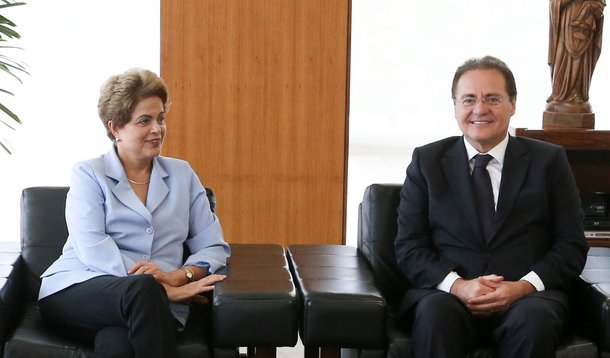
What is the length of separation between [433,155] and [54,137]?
3.11 m

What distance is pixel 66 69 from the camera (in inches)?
231

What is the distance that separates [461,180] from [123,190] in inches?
45.8

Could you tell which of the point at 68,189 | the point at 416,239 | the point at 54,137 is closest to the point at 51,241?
the point at 68,189

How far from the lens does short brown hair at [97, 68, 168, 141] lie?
3486 mm

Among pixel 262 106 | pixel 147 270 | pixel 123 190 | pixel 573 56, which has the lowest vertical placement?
pixel 147 270

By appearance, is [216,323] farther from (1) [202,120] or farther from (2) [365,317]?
(1) [202,120]

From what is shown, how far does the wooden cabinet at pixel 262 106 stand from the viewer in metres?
5.29

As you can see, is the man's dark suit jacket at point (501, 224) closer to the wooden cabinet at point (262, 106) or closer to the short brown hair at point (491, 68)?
the short brown hair at point (491, 68)

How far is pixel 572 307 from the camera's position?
354 cm

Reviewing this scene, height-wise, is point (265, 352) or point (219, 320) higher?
point (219, 320)

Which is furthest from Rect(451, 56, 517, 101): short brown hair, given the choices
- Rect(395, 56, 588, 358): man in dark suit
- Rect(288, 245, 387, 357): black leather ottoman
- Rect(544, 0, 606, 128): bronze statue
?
Rect(544, 0, 606, 128): bronze statue

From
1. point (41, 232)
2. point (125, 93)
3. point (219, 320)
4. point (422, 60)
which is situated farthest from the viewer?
point (422, 60)

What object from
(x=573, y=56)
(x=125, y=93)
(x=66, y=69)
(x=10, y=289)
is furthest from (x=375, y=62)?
(x=10, y=289)

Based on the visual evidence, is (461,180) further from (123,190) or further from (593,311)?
(123,190)
